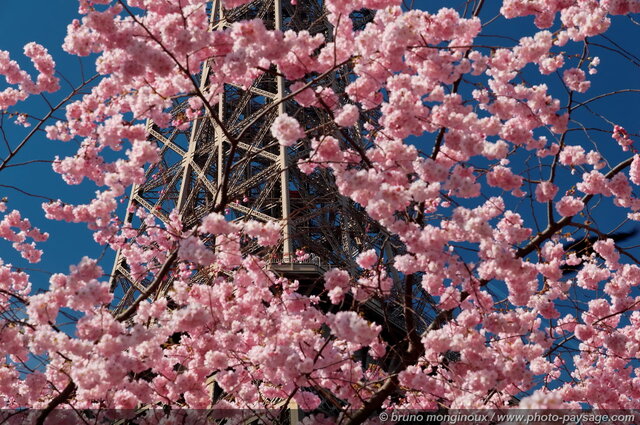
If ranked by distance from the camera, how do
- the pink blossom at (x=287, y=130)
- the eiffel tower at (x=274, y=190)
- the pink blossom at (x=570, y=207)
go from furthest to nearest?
the eiffel tower at (x=274, y=190) → the pink blossom at (x=570, y=207) → the pink blossom at (x=287, y=130)

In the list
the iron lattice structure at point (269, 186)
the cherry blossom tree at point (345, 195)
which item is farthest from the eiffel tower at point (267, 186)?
the cherry blossom tree at point (345, 195)

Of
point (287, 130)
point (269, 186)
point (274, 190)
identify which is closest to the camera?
point (287, 130)

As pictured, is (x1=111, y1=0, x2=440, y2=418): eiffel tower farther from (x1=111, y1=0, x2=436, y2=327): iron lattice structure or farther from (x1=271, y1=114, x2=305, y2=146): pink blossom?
(x1=271, y1=114, x2=305, y2=146): pink blossom

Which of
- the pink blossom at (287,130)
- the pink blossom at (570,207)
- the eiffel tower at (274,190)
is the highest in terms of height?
the eiffel tower at (274,190)

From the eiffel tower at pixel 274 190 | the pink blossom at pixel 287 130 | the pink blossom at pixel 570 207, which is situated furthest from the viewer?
the eiffel tower at pixel 274 190

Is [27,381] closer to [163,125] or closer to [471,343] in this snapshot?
[163,125]

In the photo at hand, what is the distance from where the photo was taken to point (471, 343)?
5.85 m

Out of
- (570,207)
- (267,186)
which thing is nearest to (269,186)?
(267,186)

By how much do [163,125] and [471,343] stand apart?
11.5 feet

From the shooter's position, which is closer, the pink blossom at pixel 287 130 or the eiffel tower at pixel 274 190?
the pink blossom at pixel 287 130

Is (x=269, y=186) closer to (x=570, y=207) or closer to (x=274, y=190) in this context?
(x=274, y=190)

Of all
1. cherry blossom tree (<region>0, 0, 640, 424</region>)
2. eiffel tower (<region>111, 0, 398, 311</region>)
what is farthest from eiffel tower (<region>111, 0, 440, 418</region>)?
cherry blossom tree (<region>0, 0, 640, 424</region>)

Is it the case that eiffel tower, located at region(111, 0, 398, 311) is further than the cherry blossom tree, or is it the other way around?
eiffel tower, located at region(111, 0, 398, 311)

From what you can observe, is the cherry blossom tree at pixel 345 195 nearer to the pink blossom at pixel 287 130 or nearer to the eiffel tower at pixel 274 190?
the pink blossom at pixel 287 130
